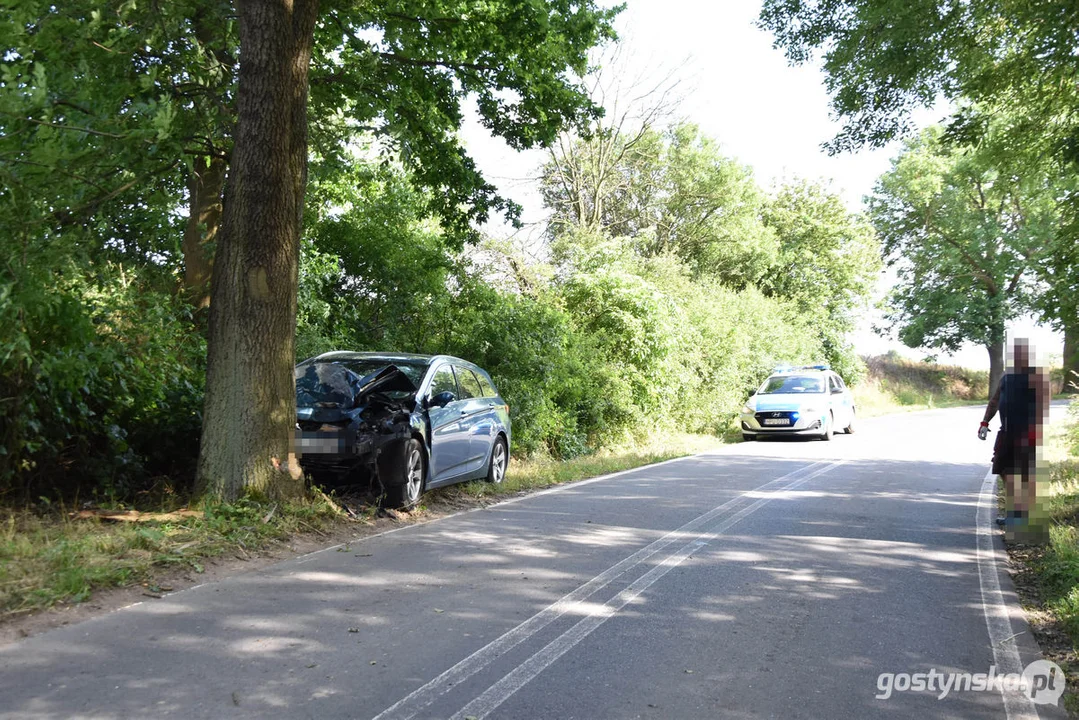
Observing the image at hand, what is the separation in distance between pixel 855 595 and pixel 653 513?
11.8 feet

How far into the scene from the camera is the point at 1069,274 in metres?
8.09

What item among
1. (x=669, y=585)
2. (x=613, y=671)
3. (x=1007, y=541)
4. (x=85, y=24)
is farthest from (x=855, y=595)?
(x=85, y=24)

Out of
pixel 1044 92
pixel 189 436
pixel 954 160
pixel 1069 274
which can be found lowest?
pixel 189 436

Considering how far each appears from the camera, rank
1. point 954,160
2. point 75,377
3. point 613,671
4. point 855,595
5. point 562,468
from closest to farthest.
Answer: point 613,671, point 855,595, point 75,377, point 562,468, point 954,160

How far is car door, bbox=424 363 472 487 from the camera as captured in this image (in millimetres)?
9656

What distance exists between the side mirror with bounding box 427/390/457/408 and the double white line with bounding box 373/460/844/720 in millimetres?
2850

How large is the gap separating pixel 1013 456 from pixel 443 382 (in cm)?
611

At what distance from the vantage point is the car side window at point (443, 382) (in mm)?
10035

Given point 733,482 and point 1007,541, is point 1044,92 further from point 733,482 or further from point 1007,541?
point 733,482

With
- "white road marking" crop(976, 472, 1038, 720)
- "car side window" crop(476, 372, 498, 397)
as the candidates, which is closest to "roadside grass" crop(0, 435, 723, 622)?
"car side window" crop(476, 372, 498, 397)

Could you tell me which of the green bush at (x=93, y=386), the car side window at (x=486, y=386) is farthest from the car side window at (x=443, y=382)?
the green bush at (x=93, y=386)

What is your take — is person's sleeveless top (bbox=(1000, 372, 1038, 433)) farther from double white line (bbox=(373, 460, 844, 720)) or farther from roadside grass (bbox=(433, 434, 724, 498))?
roadside grass (bbox=(433, 434, 724, 498))

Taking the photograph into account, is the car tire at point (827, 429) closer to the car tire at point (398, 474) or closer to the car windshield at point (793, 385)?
the car windshield at point (793, 385)

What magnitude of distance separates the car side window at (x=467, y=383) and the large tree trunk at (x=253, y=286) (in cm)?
312
